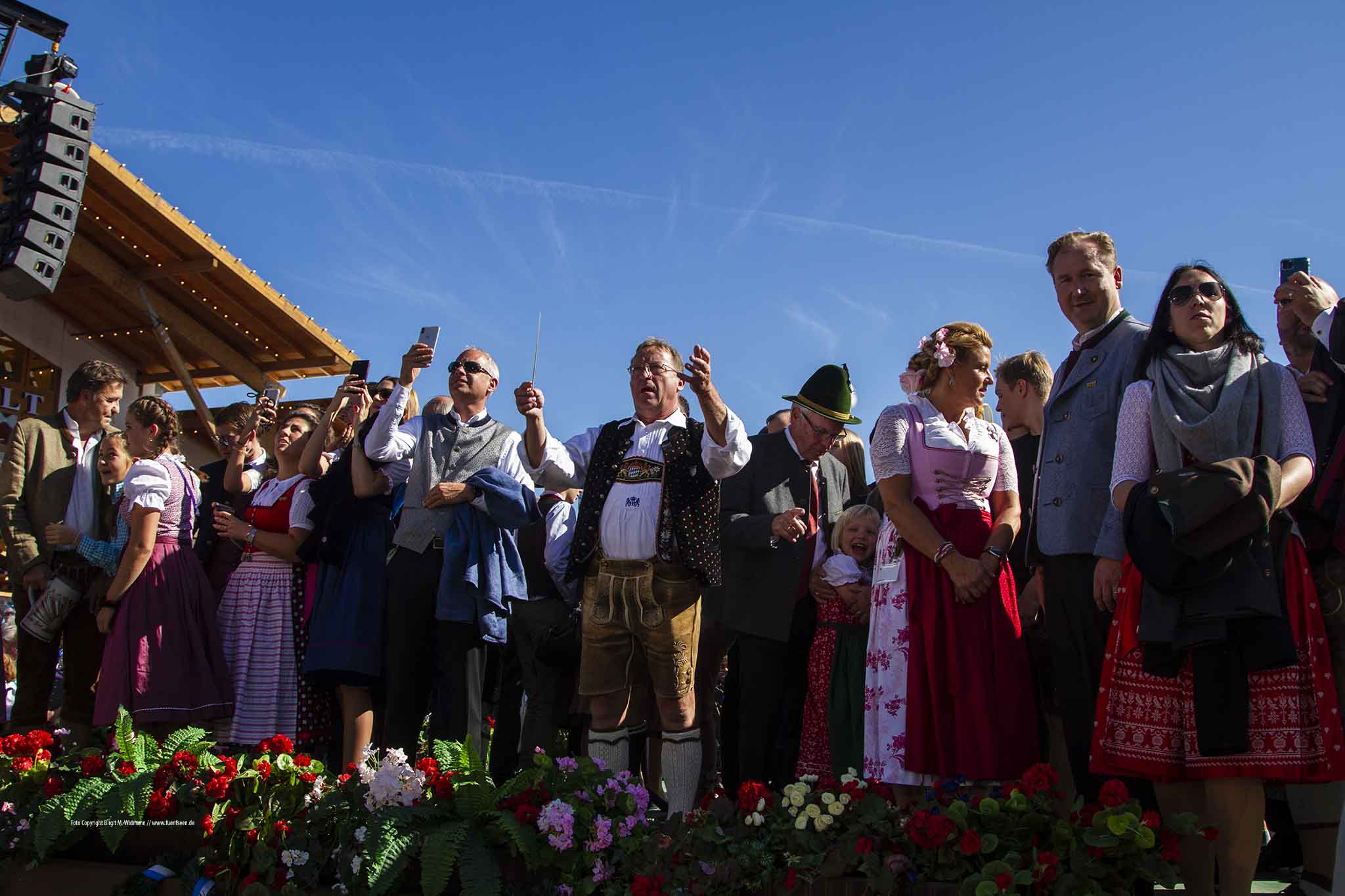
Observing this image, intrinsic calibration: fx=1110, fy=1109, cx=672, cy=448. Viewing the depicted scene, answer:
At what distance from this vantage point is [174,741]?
4383 millimetres

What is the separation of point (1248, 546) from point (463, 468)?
133 inches

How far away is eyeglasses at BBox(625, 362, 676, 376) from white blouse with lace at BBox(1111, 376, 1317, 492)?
1.87 m

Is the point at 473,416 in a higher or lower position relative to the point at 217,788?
higher

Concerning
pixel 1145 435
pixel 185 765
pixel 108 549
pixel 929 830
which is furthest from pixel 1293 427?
pixel 108 549

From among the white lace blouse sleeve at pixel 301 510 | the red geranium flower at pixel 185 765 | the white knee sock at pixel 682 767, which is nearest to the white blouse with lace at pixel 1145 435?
the white knee sock at pixel 682 767

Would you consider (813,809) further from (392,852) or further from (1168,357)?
(1168,357)

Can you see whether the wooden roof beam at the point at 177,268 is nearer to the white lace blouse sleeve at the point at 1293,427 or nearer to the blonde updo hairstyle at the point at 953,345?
the blonde updo hairstyle at the point at 953,345

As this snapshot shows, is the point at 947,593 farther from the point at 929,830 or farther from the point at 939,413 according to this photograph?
the point at 929,830

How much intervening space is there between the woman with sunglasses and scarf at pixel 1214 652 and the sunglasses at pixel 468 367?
3133 mm

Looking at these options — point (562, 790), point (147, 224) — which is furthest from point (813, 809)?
point (147, 224)

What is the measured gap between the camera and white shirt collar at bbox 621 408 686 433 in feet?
15.0

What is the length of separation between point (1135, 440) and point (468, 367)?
3.21 metres

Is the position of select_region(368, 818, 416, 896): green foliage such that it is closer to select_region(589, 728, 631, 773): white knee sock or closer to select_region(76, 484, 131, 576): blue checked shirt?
select_region(589, 728, 631, 773): white knee sock

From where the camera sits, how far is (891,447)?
12.8 feet
